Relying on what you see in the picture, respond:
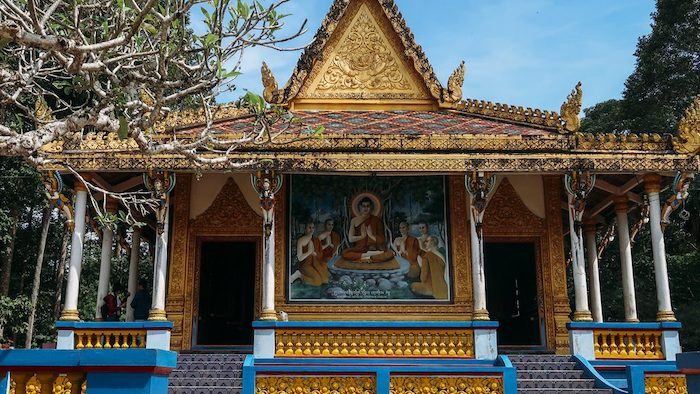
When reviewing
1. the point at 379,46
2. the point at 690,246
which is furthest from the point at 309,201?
the point at 690,246

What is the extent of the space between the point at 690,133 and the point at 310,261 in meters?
6.28

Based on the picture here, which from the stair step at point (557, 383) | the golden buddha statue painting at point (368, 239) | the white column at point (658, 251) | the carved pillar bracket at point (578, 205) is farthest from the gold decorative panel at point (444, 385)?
the white column at point (658, 251)

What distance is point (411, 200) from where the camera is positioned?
40.7 feet

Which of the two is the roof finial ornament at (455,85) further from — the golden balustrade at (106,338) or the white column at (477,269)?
the golden balustrade at (106,338)

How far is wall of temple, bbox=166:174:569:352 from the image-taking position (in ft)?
39.2

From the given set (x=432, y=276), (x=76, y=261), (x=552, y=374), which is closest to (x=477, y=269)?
(x=432, y=276)

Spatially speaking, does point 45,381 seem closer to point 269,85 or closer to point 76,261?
point 76,261

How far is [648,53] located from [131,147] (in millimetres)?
18043

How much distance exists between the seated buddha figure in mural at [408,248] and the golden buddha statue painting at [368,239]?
0.02 m

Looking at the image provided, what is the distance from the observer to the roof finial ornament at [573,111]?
11.5 metres

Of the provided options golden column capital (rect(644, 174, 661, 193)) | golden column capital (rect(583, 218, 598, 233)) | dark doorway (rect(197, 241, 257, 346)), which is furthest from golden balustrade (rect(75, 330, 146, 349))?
golden column capital (rect(583, 218, 598, 233))

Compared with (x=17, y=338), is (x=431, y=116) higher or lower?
higher

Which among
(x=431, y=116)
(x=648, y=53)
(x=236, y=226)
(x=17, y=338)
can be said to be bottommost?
(x=17, y=338)

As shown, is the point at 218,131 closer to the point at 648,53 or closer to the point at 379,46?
the point at 379,46
